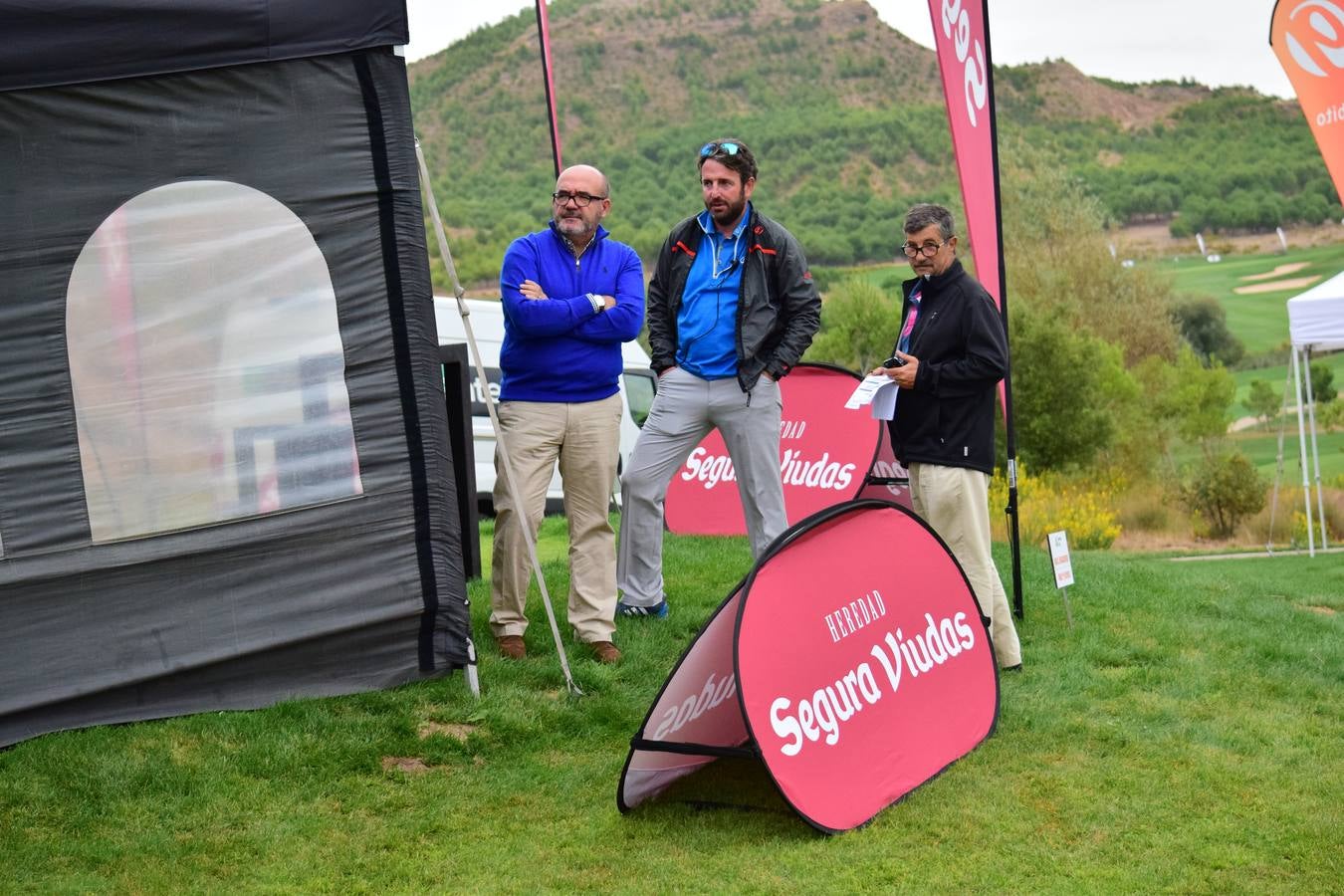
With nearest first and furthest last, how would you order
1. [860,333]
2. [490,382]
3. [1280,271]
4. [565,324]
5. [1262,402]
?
1. [565,324]
2. [490,382]
3. [860,333]
4. [1262,402]
5. [1280,271]

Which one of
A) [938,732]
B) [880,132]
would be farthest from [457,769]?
[880,132]

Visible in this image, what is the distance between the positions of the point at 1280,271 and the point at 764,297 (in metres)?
82.2

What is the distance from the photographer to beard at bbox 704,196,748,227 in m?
5.87

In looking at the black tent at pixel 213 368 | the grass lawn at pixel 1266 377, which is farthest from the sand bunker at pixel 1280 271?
the black tent at pixel 213 368

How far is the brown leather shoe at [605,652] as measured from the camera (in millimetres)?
5895

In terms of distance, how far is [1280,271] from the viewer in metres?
80.0

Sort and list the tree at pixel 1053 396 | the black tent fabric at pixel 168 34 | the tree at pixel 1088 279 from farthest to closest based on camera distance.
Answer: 1. the tree at pixel 1088 279
2. the tree at pixel 1053 396
3. the black tent fabric at pixel 168 34

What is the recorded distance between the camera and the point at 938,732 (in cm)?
476

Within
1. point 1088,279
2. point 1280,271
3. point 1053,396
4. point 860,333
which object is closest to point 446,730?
point 1053,396

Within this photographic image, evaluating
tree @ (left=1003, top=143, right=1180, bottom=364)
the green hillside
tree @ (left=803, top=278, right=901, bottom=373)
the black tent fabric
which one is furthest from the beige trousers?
the green hillside

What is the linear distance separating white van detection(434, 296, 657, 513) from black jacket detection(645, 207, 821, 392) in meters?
5.62

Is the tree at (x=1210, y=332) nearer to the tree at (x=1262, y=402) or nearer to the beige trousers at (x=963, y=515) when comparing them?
the tree at (x=1262, y=402)

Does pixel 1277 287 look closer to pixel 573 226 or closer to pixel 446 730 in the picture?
pixel 573 226

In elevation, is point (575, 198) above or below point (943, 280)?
above
